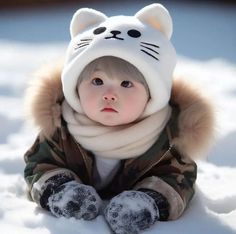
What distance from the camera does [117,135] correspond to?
121cm

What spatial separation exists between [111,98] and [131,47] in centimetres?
11

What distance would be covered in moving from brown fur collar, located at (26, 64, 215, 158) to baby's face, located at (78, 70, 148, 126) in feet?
0.38

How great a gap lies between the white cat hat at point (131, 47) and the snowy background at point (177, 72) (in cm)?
15

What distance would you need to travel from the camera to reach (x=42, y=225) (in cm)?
112

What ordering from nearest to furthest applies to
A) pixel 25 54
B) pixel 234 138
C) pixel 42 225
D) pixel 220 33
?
pixel 42 225
pixel 234 138
pixel 25 54
pixel 220 33

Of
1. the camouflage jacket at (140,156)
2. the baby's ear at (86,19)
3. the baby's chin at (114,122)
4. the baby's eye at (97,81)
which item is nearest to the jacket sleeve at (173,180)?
the camouflage jacket at (140,156)

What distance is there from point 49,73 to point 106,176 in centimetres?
29

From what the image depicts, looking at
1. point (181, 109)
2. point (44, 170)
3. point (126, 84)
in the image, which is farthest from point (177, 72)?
point (44, 170)

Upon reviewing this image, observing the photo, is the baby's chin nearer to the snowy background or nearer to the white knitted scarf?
the white knitted scarf

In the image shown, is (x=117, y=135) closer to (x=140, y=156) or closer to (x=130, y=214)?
(x=140, y=156)

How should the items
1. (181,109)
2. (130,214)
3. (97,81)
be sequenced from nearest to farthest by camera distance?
(130,214)
(97,81)
(181,109)

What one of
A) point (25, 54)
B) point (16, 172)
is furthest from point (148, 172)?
point (25, 54)

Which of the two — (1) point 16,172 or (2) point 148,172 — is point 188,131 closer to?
(2) point 148,172

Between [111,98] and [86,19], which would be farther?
[86,19]
